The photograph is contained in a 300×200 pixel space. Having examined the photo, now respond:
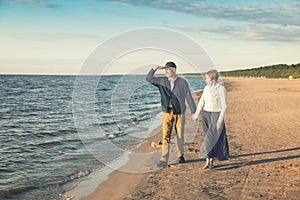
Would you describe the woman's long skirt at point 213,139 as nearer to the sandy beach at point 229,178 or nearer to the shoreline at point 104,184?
the sandy beach at point 229,178

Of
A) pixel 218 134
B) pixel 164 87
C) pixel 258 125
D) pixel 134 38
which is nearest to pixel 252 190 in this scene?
pixel 218 134

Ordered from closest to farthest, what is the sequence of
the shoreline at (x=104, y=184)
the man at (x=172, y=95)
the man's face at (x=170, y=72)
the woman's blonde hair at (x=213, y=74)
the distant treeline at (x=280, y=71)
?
the shoreline at (x=104, y=184)
the woman's blonde hair at (x=213, y=74)
the man's face at (x=170, y=72)
the man at (x=172, y=95)
the distant treeline at (x=280, y=71)

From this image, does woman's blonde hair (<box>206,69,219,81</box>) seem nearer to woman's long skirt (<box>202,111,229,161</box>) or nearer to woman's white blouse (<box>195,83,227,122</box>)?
woman's white blouse (<box>195,83,227,122</box>)

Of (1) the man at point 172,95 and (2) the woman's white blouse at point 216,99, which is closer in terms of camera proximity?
(2) the woman's white blouse at point 216,99

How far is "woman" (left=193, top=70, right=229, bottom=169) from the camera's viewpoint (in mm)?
7305

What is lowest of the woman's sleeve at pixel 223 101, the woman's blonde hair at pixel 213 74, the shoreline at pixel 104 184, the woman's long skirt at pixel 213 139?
the shoreline at pixel 104 184

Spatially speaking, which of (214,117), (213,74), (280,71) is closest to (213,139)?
(214,117)

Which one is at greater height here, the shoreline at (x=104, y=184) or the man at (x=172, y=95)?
the man at (x=172, y=95)

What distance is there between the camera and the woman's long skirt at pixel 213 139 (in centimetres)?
758

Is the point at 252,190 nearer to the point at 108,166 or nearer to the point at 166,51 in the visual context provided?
the point at 166,51

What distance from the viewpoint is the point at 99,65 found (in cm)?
724

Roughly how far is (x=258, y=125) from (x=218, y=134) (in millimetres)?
7070

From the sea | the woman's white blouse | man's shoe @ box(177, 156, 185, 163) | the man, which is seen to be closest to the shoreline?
the sea

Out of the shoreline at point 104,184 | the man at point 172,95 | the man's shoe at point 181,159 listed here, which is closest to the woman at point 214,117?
the man at point 172,95
